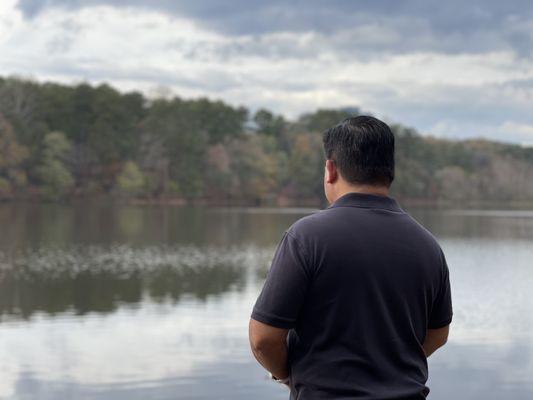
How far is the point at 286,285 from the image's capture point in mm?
1783

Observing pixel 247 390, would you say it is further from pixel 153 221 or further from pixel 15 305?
pixel 153 221

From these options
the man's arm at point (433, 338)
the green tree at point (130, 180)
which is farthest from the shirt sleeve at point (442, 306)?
the green tree at point (130, 180)

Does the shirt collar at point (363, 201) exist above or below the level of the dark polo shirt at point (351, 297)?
above

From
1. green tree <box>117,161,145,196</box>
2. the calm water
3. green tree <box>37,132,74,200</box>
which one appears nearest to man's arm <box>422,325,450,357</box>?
the calm water

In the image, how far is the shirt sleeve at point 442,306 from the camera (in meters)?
2.03

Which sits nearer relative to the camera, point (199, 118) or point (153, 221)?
point (153, 221)

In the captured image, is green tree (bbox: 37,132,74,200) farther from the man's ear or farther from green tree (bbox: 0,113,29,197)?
the man's ear

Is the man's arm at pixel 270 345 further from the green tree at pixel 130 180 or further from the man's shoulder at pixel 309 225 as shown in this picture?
the green tree at pixel 130 180

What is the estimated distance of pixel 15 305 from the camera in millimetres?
14281

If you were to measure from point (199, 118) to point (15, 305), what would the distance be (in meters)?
60.1

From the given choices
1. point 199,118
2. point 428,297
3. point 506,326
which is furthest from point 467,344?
point 199,118

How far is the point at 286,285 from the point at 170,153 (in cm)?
6651

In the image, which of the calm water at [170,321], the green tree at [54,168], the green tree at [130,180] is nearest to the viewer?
the calm water at [170,321]

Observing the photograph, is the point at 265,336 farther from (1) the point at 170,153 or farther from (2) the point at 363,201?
(1) the point at 170,153
